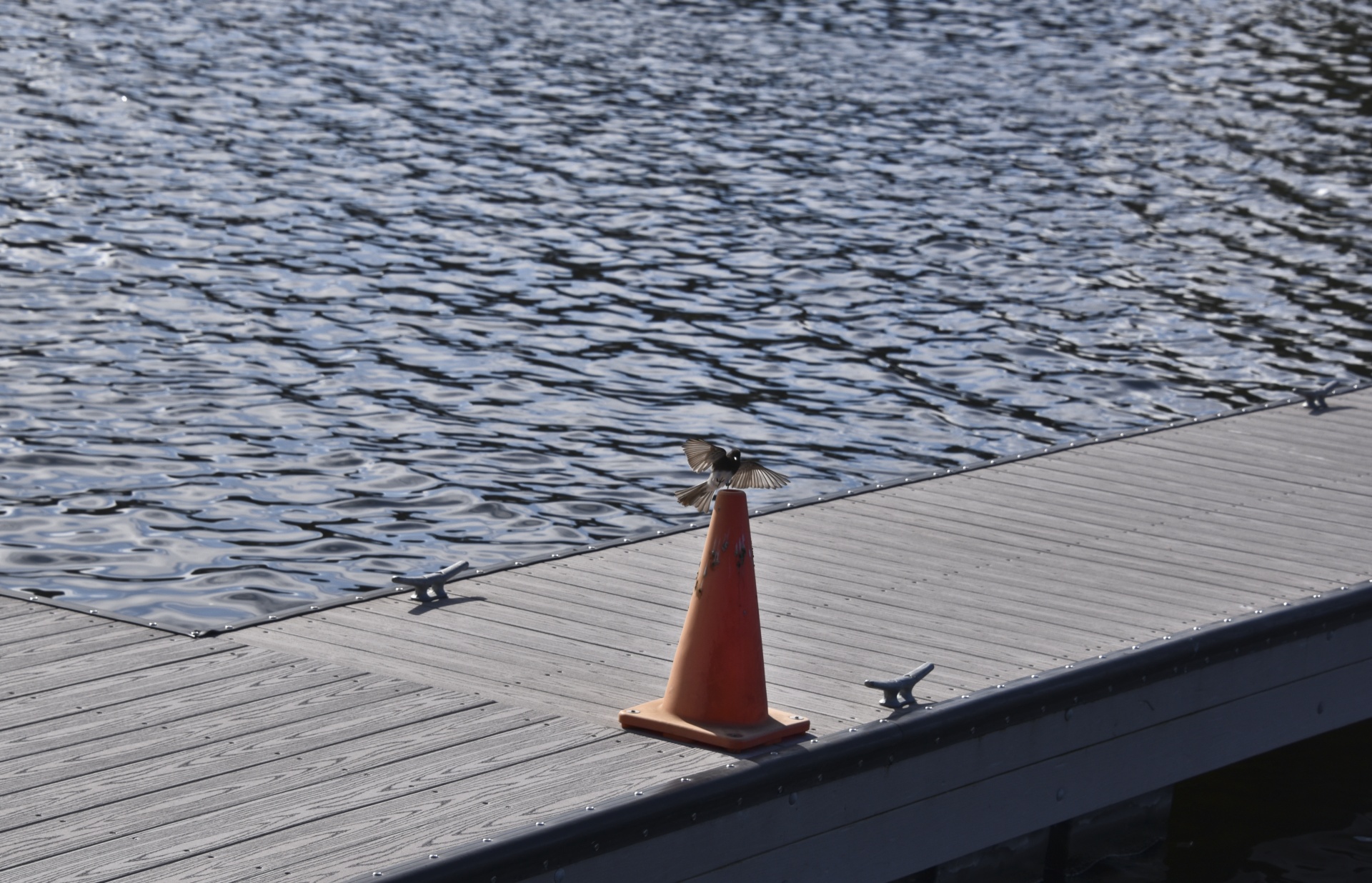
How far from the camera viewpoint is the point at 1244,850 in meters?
7.94

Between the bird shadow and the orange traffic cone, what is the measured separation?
1703mm

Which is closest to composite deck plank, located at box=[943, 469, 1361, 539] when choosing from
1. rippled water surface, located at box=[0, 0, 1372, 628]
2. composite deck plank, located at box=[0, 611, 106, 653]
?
rippled water surface, located at box=[0, 0, 1372, 628]

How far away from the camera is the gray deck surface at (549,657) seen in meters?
5.25

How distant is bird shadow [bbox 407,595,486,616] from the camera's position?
7328 mm

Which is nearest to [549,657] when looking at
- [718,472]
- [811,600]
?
[718,472]

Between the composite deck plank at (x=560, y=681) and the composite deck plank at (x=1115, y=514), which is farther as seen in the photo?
the composite deck plank at (x=1115, y=514)

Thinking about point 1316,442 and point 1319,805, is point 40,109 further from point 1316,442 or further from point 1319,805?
point 1319,805

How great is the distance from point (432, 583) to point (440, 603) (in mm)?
104

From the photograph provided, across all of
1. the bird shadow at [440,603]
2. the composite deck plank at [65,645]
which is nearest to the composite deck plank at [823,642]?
the bird shadow at [440,603]

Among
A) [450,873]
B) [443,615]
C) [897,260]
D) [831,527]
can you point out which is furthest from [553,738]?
[897,260]

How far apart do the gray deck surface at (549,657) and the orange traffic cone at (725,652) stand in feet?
0.45

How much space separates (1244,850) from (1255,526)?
1793 millimetres

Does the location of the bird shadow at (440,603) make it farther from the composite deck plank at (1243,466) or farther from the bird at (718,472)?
the composite deck plank at (1243,466)

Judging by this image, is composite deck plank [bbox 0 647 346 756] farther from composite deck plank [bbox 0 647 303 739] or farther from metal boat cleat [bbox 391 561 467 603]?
metal boat cleat [bbox 391 561 467 603]
